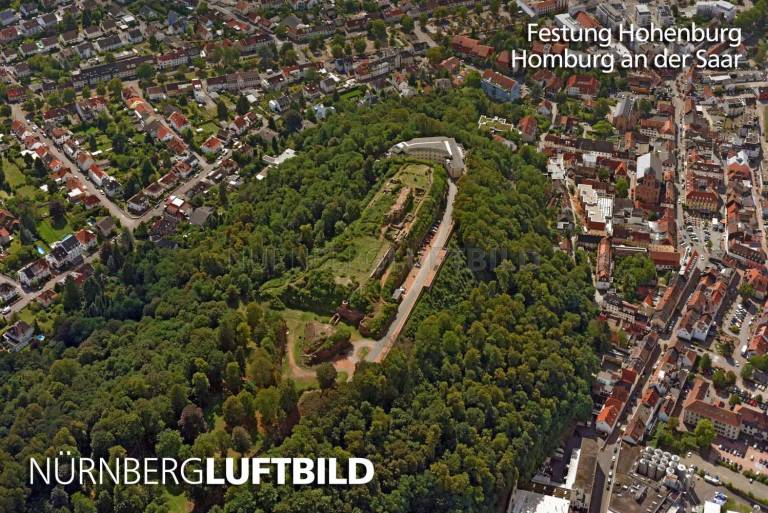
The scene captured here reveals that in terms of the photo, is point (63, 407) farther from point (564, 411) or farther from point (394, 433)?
point (564, 411)

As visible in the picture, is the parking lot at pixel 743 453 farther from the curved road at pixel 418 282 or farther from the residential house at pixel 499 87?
the residential house at pixel 499 87

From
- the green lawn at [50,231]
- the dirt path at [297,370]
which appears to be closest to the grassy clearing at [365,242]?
the dirt path at [297,370]

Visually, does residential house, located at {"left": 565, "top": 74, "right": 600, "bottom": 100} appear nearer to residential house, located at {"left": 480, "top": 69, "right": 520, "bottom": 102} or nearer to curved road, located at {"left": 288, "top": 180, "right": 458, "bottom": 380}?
residential house, located at {"left": 480, "top": 69, "right": 520, "bottom": 102}

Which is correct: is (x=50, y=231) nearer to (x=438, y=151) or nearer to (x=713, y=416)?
(x=438, y=151)

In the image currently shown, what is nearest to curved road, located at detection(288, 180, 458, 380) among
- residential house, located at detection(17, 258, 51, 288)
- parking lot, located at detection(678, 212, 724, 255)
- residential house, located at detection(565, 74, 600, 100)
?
parking lot, located at detection(678, 212, 724, 255)

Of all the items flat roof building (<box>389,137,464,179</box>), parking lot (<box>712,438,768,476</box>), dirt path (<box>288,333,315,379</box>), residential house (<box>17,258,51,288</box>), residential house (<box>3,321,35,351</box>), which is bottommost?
parking lot (<box>712,438,768,476</box>)

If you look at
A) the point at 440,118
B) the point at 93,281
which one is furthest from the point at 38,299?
the point at 440,118

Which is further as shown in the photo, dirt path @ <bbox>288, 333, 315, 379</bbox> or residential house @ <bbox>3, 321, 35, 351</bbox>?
residential house @ <bbox>3, 321, 35, 351</bbox>

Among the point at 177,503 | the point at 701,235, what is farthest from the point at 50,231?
the point at 701,235
